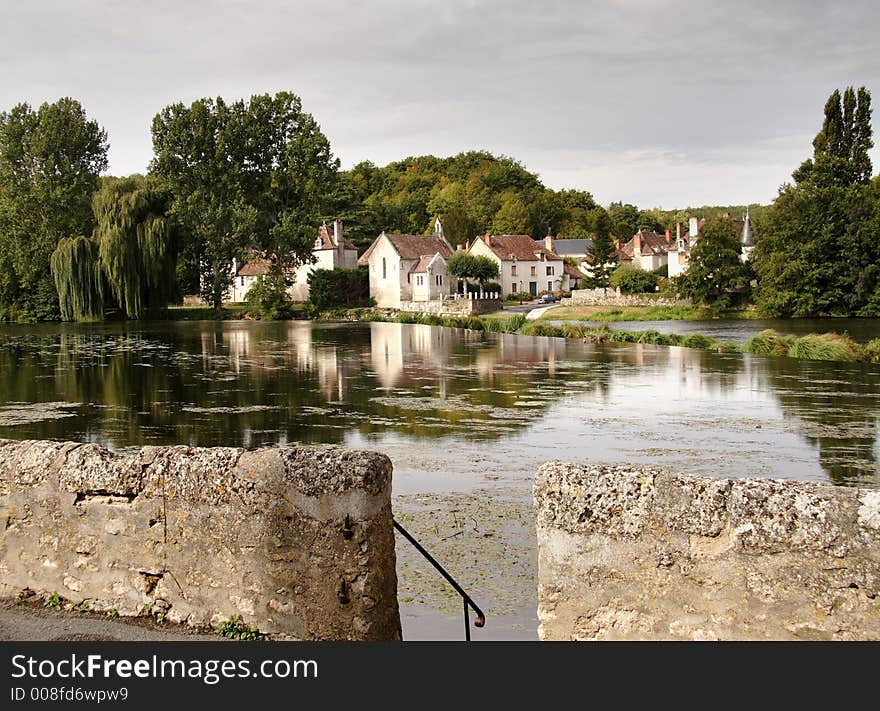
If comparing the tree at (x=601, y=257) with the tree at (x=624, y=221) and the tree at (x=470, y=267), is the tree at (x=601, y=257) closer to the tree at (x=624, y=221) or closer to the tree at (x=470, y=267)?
the tree at (x=470, y=267)

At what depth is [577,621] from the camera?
4.70 meters

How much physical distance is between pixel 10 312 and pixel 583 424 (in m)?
67.5

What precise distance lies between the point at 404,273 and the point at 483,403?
222ft

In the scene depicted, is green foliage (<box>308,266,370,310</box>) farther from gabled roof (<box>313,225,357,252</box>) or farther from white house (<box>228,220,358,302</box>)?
gabled roof (<box>313,225,357,252</box>)

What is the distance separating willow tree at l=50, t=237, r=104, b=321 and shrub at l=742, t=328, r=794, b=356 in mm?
48925

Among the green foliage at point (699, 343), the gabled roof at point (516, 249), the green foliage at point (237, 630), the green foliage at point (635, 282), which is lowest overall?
the green foliage at point (699, 343)

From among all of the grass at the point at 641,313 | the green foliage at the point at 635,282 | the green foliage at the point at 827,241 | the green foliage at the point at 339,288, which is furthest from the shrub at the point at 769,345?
the green foliage at the point at 339,288

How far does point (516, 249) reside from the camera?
10038 cm

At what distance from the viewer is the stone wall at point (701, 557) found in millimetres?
4137

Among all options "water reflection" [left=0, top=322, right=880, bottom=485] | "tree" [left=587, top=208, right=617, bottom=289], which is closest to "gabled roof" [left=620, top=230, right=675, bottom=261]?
"tree" [left=587, top=208, right=617, bottom=289]

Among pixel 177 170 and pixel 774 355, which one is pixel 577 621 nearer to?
pixel 774 355

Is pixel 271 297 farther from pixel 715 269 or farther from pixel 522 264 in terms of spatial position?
pixel 715 269

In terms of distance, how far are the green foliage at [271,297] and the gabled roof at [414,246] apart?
15.0 metres

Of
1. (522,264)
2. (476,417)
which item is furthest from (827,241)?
(476,417)
